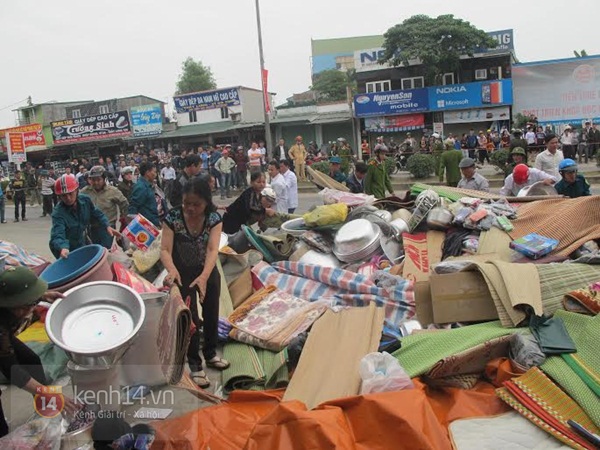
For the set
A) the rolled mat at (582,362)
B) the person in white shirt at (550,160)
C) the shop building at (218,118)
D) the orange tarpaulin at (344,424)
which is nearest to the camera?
the orange tarpaulin at (344,424)

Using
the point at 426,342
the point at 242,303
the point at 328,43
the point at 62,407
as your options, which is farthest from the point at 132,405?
the point at 328,43

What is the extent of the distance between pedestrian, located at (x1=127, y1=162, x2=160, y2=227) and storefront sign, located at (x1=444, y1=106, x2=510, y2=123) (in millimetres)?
25187

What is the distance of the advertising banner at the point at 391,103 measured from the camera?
96.8ft

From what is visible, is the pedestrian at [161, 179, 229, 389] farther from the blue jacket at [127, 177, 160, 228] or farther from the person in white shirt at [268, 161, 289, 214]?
the person in white shirt at [268, 161, 289, 214]

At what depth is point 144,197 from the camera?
702cm

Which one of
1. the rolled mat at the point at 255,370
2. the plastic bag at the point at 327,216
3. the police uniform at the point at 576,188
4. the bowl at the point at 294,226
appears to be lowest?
the rolled mat at the point at 255,370

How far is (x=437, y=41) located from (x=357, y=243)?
85.1ft

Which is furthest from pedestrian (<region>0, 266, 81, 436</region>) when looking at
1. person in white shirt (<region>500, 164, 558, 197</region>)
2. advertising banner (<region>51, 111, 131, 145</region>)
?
advertising banner (<region>51, 111, 131, 145</region>)

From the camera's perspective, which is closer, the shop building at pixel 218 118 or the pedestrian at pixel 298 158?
the pedestrian at pixel 298 158

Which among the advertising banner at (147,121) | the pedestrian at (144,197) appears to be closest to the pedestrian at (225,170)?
the pedestrian at (144,197)

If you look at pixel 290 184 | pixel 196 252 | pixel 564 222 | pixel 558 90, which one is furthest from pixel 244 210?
pixel 558 90

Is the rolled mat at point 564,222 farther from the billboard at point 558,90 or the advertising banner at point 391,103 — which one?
the billboard at point 558,90

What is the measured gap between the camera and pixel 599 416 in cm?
287

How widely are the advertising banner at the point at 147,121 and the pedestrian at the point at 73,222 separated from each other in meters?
33.0
